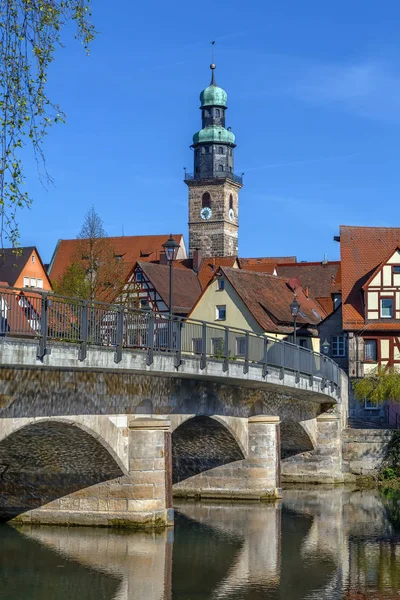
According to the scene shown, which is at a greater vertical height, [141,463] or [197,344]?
[197,344]

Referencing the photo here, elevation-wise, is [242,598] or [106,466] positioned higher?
[106,466]

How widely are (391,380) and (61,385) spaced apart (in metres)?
31.2

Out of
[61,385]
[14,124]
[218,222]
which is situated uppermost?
[218,222]

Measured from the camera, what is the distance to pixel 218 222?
124 metres

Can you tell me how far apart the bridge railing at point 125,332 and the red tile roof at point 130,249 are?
2705 inches

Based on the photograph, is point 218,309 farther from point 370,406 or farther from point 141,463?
point 141,463

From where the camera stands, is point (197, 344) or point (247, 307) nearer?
point (197, 344)

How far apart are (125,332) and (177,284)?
57.4 meters

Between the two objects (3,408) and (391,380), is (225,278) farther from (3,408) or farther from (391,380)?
(3,408)

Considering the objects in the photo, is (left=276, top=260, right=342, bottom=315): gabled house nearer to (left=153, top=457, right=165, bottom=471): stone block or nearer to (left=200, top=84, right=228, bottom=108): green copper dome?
(left=200, top=84, right=228, bottom=108): green copper dome

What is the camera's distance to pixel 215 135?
4889 inches

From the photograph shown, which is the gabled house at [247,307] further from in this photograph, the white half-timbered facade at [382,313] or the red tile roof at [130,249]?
the red tile roof at [130,249]

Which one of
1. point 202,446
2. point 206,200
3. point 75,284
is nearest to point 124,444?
point 202,446

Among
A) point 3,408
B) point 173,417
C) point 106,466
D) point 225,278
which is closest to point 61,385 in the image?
point 3,408
